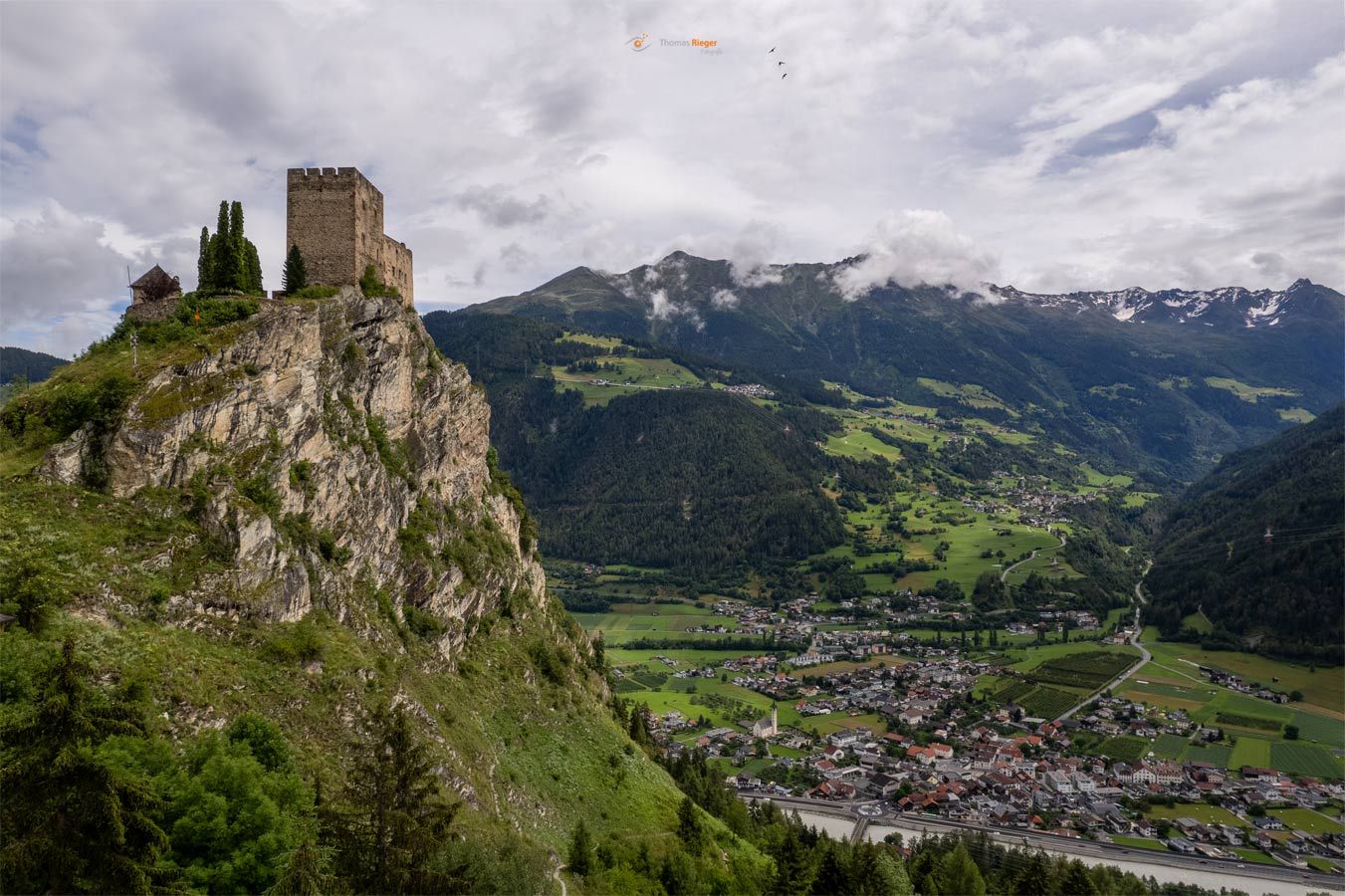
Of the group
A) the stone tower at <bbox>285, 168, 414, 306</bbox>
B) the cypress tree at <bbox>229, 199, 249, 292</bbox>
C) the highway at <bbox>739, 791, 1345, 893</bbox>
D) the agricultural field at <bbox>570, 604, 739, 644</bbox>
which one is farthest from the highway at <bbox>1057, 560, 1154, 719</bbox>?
the cypress tree at <bbox>229, 199, 249, 292</bbox>

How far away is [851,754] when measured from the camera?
104875 millimetres

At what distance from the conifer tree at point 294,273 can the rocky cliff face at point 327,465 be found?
9.37ft

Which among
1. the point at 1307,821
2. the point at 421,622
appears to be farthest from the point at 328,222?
the point at 1307,821

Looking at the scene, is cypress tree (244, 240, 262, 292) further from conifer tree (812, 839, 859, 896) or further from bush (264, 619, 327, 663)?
conifer tree (812, 839, 859, 896)

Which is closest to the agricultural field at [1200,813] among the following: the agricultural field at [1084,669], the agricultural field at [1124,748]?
the agricultural field at [1124,748]

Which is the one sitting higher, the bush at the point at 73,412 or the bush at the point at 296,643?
the bush at the point at 73,412

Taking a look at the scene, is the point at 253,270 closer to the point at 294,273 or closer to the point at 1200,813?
the point at 294,273

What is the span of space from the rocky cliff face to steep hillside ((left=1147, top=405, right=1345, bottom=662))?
5671 inches

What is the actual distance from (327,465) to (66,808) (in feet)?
79.1

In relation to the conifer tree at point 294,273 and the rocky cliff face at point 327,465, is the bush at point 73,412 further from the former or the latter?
the conifer tree at point 294,273

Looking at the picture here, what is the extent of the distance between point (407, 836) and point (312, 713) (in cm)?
810

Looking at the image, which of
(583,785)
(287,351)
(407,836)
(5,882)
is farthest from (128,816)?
(583,785)

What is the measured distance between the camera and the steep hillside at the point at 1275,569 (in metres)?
135

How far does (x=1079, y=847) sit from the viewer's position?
258 ft
